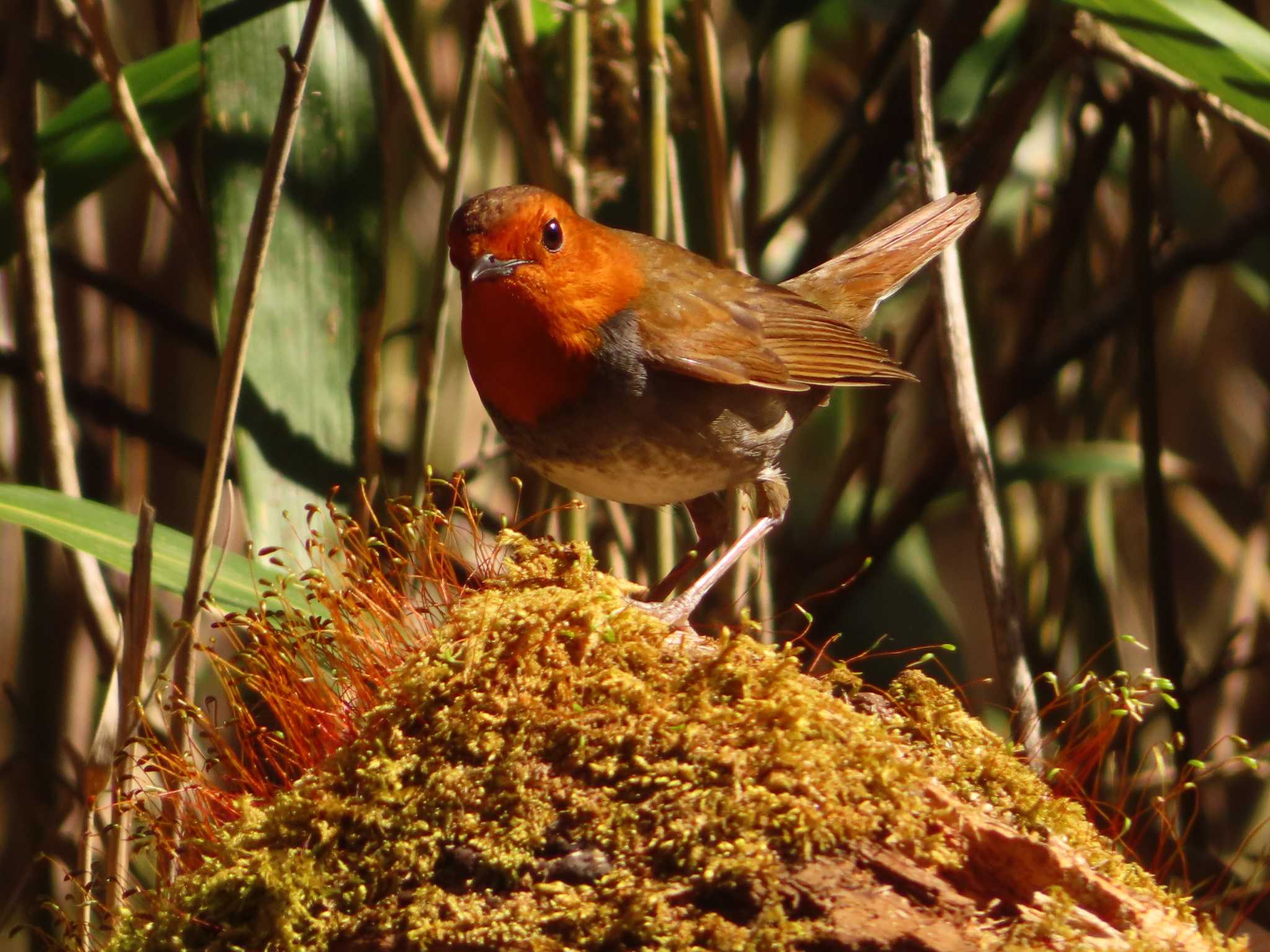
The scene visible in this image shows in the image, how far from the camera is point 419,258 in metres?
3.98

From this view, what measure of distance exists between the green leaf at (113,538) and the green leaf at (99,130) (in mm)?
936

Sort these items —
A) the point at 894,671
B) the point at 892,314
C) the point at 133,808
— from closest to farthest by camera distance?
the point at 133,808
the point at 894,671
the point at 892,314

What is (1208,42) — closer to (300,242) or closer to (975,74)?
(975,74)

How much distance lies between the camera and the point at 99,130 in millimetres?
2746

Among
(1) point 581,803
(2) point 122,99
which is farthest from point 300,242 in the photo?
(1) point 581,803

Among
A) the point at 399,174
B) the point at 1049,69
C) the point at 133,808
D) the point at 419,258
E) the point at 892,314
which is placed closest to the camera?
the point at 133,808

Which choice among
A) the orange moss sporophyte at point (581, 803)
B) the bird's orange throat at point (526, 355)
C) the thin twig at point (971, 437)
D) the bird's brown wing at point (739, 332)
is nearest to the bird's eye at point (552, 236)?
the bird's orange throat at point (526, 355)

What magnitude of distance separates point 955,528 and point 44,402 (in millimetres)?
4410

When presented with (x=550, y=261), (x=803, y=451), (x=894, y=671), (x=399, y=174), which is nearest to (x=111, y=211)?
(x=399, y=174)

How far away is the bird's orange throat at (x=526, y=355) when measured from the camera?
232cm

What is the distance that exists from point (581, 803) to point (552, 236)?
124 cm

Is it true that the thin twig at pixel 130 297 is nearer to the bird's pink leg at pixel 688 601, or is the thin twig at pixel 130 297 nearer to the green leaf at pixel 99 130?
the green leaf at pixel 99 130

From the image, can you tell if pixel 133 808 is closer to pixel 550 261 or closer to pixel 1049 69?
pixel 550 261

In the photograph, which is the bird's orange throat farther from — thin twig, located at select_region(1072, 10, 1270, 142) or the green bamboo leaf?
the green bamboo leaf
